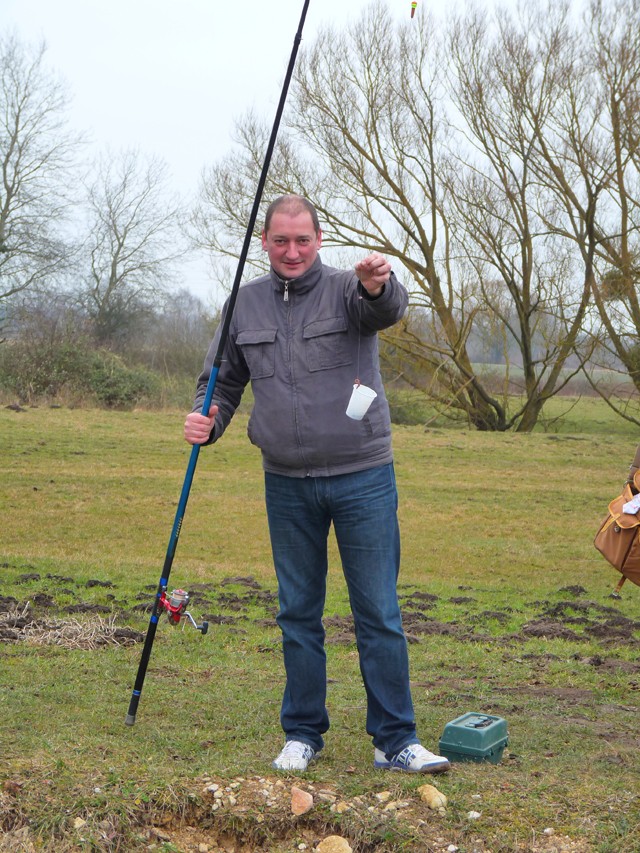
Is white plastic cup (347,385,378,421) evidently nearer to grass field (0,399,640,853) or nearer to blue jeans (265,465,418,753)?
blue jeans (265,465,418,753)

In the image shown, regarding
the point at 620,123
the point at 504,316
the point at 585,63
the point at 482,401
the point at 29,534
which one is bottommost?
the point at 29,534

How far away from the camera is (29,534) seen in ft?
41.4

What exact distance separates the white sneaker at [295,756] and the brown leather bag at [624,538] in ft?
5.60

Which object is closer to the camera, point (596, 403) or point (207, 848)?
point (207, 848)

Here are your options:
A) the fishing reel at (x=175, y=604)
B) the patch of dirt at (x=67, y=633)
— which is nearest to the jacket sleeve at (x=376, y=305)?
the fishing reel at (x=175, y=604)

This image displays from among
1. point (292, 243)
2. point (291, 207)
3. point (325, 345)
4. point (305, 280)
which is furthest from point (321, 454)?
point (291, 207)

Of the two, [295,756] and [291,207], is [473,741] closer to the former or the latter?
[295,756]

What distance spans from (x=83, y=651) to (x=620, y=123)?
2435 centimetres

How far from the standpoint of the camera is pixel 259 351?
13.6 ft

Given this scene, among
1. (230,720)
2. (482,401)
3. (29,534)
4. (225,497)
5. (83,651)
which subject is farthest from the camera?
(482,401)

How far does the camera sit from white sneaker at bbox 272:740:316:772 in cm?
398

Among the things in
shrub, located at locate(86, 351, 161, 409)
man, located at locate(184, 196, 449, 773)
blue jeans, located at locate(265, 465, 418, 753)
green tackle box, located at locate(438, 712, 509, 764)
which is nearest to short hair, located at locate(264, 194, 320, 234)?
man, located at locate(184, 196, 449, 773)

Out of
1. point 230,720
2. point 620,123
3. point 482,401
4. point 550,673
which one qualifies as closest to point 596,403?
point 482,401

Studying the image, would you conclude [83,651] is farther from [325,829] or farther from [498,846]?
[498,846]
